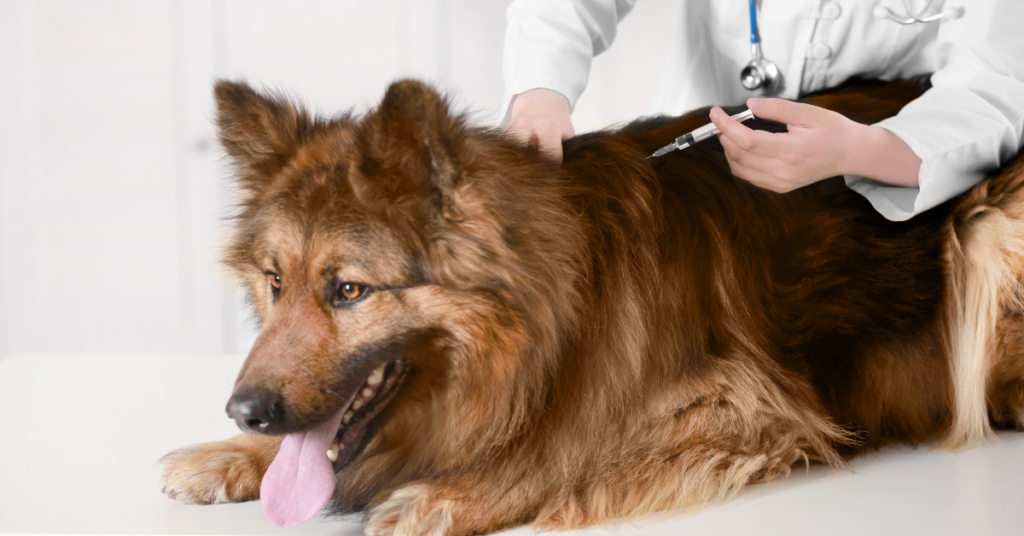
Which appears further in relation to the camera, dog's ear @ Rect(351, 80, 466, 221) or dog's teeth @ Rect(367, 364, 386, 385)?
dog's teeth @ Rect(367, 364, 386, 385)

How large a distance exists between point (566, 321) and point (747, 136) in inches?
21.3


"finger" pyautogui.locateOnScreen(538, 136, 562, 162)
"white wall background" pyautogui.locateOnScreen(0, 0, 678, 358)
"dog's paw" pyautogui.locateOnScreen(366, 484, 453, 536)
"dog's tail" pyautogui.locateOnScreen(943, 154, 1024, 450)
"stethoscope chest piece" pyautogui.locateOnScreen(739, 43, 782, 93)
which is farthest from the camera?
"white wall background" pyautogui.locateOnScreen(0, 0, 678, 358)

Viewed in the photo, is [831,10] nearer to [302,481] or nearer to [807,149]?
[807,149]

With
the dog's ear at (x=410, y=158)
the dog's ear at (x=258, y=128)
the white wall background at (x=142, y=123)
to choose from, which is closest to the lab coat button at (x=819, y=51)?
the dog's ear at (x=410, y=158)

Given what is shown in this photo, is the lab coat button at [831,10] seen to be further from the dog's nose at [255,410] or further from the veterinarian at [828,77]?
the dog's nose at [255,410]

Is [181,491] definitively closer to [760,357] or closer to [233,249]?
[233,249]

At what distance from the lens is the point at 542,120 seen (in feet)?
6.24

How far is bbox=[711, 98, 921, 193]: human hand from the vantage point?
5.54ft

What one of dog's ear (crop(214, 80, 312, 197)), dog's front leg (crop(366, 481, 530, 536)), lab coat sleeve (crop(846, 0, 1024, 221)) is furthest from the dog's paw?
lab coat sleeve (crop(846, 0, 1024, 221))

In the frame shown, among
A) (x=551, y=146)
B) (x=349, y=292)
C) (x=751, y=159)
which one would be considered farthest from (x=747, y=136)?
(x=349, y=292)

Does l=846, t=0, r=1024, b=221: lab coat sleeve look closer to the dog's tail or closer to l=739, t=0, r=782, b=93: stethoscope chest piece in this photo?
the dog's tail

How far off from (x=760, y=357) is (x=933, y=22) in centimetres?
109

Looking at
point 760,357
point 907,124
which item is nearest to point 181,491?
point 760,357

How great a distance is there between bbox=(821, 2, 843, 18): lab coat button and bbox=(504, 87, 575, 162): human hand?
2.29 ft
